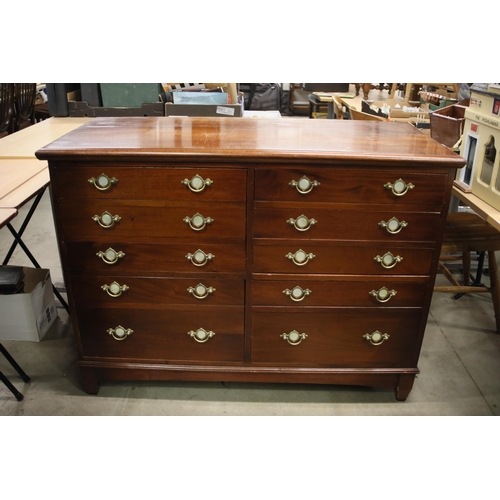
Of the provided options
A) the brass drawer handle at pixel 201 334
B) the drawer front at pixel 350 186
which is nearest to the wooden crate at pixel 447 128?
the drawer front at pixel 350 186

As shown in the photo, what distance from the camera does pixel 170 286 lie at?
6.17 feet

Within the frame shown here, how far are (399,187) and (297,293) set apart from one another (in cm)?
58

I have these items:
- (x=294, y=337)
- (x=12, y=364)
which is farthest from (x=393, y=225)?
(x=12, y=364)

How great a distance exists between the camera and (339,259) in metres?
1.82

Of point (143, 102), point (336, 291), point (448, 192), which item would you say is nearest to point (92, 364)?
point (336, 291)

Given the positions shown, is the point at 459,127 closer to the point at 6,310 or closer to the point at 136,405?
the point at 136,405

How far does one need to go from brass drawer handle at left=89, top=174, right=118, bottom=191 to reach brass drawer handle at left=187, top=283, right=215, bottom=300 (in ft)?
1.69

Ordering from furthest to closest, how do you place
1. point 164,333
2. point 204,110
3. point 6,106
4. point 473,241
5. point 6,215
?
point 6,106 < point 204,110 < point 473,241 < point 164,333 < point 6,215

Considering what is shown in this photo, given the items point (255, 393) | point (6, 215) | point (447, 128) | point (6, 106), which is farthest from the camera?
point (6, 106)

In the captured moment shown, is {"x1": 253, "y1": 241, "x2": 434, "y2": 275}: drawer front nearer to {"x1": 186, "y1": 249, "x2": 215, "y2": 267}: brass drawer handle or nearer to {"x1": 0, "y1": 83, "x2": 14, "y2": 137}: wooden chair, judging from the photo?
{"x1": 186, "y1": 249, "x2": 215, "y2": 267}: brass drawer handle

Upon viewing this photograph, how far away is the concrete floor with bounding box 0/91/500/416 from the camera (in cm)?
206

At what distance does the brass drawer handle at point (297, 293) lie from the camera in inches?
73.9

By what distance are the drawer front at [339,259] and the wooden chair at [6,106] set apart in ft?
11.2

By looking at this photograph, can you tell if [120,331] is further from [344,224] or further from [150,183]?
[344,224]
